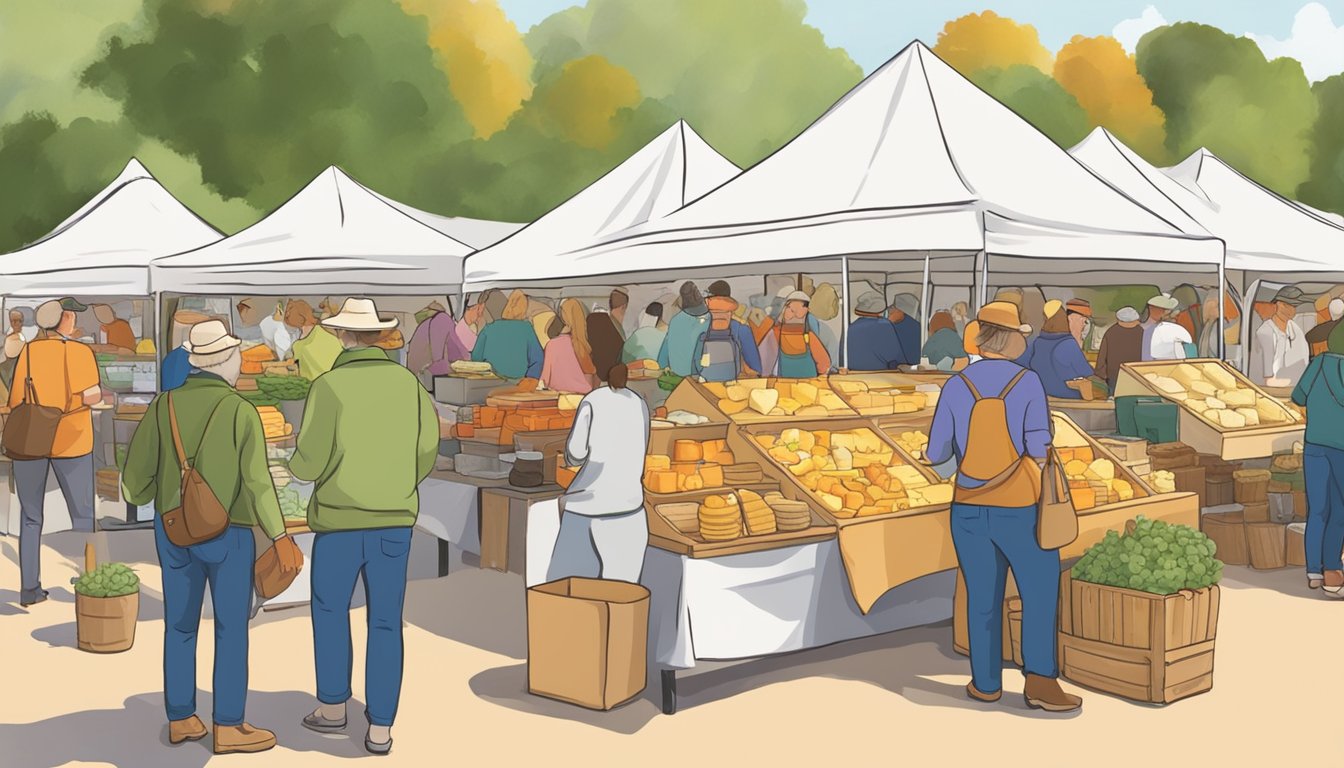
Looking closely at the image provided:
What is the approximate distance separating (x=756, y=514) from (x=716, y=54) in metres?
38.5

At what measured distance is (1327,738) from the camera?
5.27 meters

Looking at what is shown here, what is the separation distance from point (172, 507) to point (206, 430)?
319 mm

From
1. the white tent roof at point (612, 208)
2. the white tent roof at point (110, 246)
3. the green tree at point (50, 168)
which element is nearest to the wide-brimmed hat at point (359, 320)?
the white tent roof at point (612, 208)

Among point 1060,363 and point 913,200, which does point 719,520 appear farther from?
point 1060,363

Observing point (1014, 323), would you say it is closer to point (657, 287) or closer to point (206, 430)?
point (206, 430)

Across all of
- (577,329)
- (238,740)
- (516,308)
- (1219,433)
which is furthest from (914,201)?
(238,740)

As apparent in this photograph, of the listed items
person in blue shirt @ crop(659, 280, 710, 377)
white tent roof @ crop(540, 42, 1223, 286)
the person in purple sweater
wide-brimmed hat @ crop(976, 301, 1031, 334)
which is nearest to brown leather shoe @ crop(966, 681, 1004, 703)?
the person in purple sweater

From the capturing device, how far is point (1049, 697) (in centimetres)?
556

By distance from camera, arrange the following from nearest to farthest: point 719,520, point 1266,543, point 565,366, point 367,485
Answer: point 367,485 → point 719,520 → point 1266,543 → point 565,366

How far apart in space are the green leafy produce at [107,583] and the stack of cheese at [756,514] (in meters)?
3.17

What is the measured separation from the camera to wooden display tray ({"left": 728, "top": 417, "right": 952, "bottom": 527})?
608 cm

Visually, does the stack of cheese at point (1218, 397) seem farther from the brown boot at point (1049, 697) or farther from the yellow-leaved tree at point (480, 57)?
the yellow-leaved tree at point (480, 57)

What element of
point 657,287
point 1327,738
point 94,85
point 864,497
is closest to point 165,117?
point 94,85

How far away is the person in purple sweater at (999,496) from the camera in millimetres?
5375
